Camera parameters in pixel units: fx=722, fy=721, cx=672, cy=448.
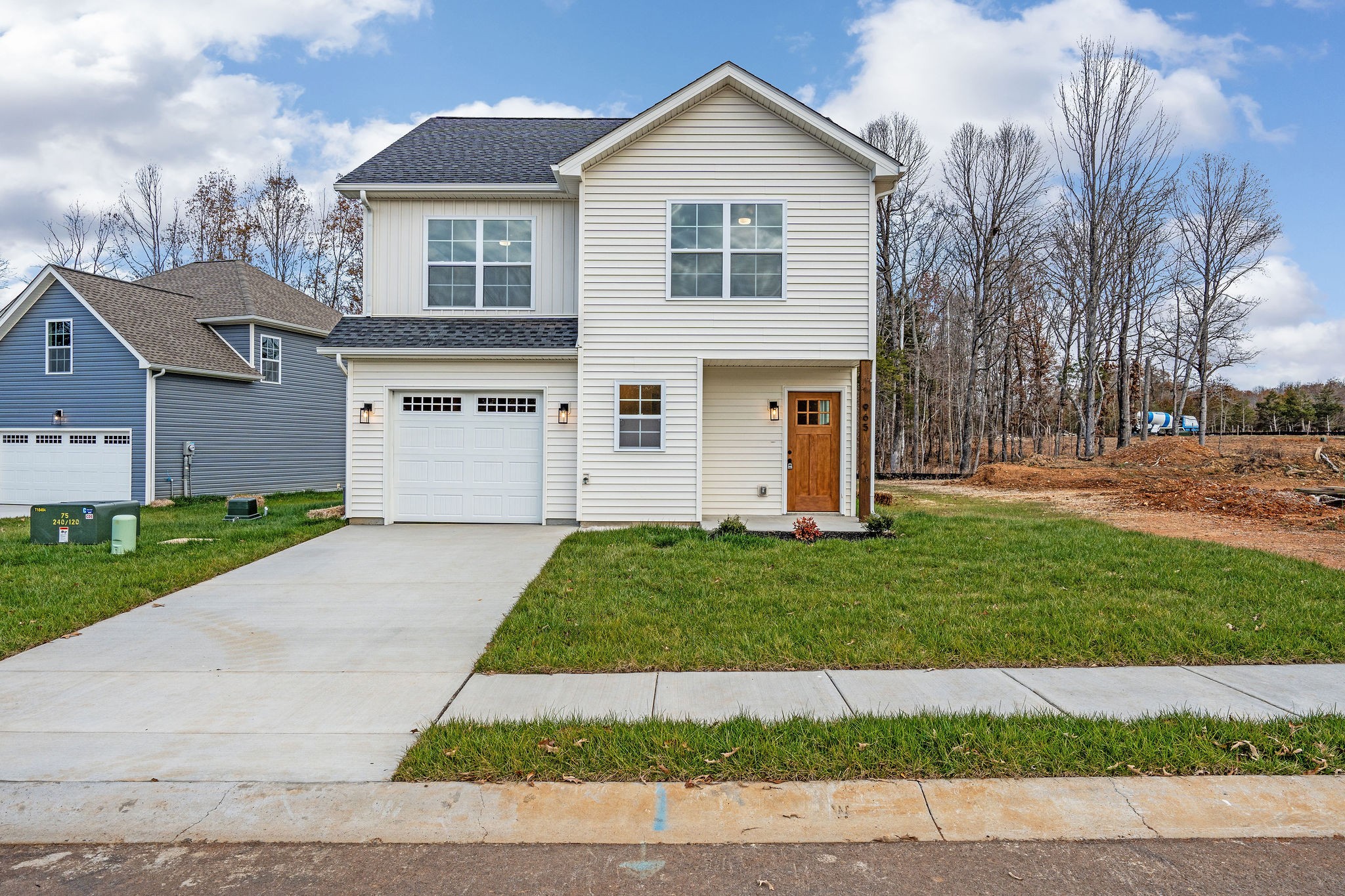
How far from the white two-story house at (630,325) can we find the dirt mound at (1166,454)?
51.4ft

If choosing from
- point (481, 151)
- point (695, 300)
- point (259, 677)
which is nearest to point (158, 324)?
point (481, 151)

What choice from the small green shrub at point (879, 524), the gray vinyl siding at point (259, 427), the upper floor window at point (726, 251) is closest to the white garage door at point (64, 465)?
the gray vinyl siding at point (259, 427)

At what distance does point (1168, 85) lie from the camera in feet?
85.3

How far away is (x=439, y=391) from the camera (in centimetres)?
1238

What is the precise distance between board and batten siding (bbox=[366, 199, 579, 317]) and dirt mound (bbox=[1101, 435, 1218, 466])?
19.8 m

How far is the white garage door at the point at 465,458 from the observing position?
40.8 feet

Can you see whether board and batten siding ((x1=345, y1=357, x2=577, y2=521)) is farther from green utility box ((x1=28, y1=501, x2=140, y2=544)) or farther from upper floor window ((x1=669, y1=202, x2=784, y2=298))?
green utility box ((x1=28, y1=501, x2=140, y2=544))

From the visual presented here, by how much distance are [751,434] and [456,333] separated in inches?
214

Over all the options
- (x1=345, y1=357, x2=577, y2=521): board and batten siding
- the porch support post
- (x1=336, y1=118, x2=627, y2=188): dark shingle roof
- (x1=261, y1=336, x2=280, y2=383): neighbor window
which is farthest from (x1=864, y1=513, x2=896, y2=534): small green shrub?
(x1=261, y1=336, x2=280, y2=383): neighbor window

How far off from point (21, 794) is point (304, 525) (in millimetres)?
9387

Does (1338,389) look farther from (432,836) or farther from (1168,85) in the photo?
(432,836)

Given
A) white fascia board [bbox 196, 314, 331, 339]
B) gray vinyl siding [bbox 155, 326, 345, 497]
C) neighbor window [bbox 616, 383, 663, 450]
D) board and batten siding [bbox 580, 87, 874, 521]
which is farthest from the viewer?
white fascia board [bbox 196, 314, 331, 339]

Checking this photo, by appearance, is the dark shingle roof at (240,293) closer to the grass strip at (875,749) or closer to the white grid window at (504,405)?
the white grid window at (504,405)

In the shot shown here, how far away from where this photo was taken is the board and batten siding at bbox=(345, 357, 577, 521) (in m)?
12.2
